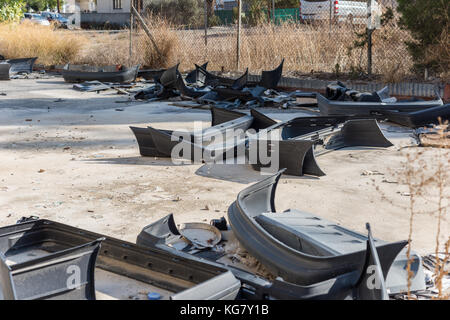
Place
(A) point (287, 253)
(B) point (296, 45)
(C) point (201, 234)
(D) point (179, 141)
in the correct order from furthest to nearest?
(B) point (296, 45), (D) point (179, 141), (C) point (201, 234), (A) point (287, 253)

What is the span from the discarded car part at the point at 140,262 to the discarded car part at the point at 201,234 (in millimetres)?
604

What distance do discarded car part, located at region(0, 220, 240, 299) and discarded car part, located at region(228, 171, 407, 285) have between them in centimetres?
48

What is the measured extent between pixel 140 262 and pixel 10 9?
26.3m

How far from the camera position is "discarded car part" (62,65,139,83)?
16.3 m

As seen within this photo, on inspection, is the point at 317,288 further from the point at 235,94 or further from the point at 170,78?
the point at 170,78

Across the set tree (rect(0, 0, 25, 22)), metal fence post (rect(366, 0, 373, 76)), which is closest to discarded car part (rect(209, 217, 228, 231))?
metal fence post (rect(366, 0, 373, 76))

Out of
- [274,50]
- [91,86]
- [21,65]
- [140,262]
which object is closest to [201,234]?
[140,262]

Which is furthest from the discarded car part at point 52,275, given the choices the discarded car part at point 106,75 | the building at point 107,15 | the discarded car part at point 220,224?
the building at point 107,15

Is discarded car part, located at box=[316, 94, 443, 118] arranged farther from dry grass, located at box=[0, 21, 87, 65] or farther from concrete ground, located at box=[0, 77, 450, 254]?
dry grass, located at box=[0, 21, 87, 65]

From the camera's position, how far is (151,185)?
6.29m

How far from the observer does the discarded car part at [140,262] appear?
318 cm

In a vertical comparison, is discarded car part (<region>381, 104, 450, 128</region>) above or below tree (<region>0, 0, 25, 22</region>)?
below
